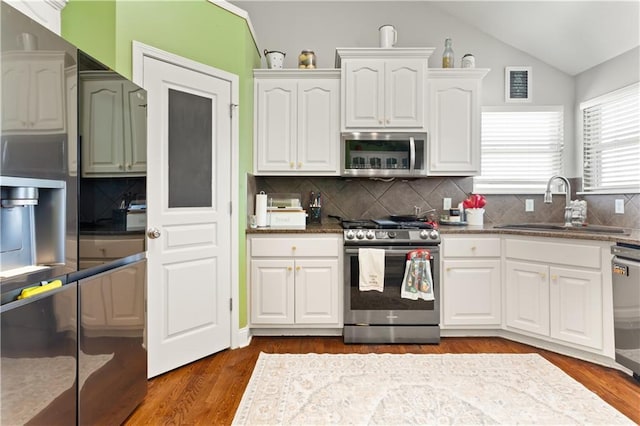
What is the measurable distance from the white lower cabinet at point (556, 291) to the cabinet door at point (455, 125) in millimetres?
850

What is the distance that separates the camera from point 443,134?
307cm

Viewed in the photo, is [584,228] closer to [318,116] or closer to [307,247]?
[307,247]

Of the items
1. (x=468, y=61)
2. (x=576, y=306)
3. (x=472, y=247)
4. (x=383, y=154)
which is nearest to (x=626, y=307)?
(x=576, y=306)

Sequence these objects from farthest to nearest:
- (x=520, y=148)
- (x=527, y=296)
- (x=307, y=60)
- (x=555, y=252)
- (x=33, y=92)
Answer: (x=520, y=148), (x=307, y=60), (x=527, y=296), (x=555, y=252), (x=33, y=92)

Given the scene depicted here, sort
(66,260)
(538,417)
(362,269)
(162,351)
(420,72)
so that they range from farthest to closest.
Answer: (420,72), (362,269), (162,351), (538,417), (66,260)

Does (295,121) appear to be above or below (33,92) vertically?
above

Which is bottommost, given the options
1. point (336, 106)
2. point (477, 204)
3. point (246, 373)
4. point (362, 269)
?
point (246, 373)

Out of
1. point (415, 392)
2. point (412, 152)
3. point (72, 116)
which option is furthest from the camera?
point (412, 152)

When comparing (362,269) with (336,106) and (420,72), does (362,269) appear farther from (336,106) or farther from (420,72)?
(420,72)

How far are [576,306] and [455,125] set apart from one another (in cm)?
174

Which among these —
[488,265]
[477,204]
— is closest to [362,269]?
[488,265]

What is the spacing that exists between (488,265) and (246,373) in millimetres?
2074

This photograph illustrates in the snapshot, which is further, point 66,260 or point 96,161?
point 96,161

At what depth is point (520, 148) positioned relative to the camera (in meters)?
3.42
